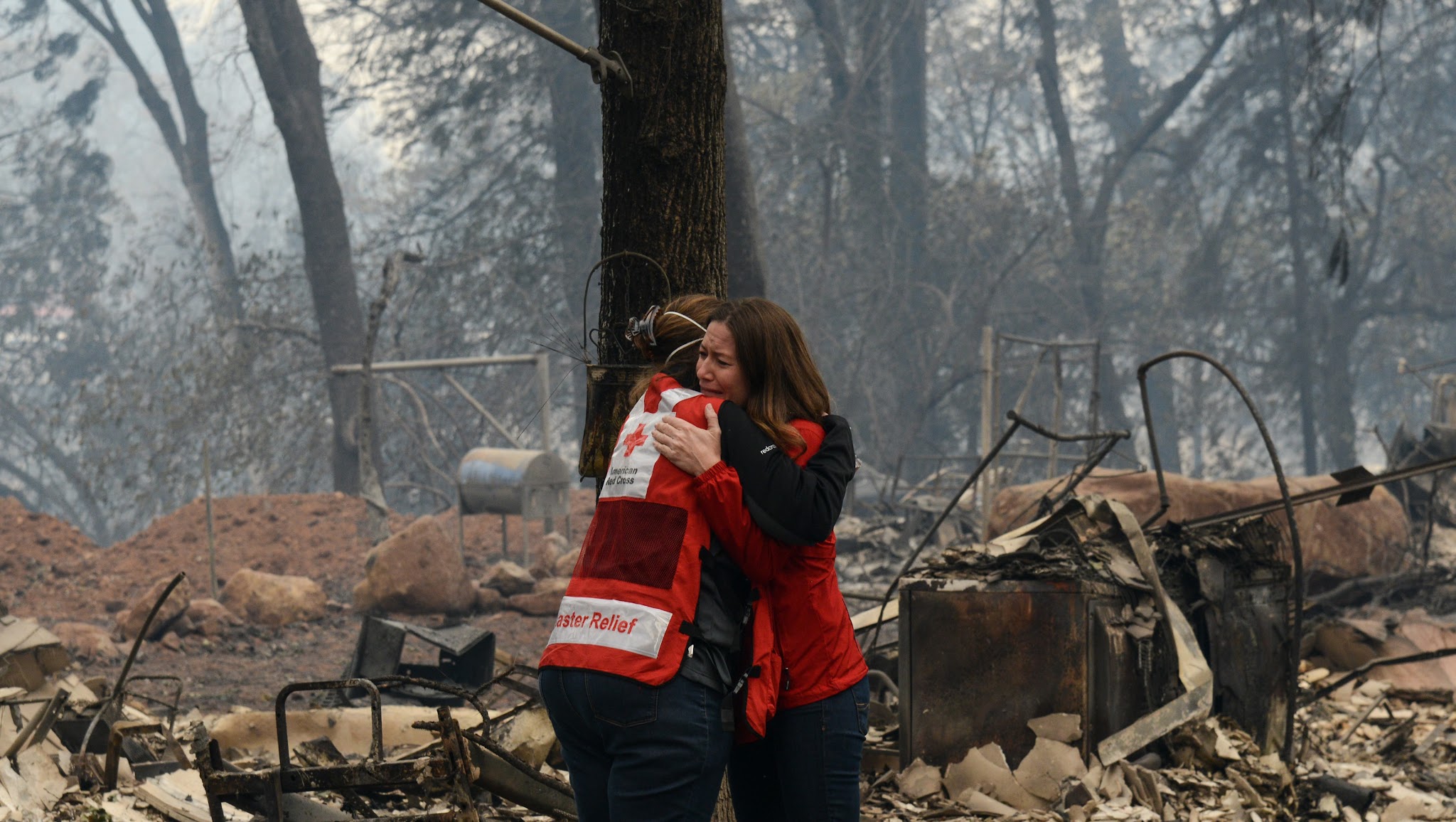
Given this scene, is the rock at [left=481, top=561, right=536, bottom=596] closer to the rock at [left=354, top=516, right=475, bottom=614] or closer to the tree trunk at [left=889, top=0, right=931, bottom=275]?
the rock at [left=354, top=516, right=475, bottom=614]

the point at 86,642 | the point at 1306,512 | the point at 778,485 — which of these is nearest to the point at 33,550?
the point at 86,642

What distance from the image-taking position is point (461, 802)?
3.50m

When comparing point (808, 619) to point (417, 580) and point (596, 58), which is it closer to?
point (596, 58)

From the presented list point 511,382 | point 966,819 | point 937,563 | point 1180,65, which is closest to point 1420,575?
point 937,563

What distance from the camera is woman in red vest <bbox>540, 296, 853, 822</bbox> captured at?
243 centimetres

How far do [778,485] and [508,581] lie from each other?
1060cm

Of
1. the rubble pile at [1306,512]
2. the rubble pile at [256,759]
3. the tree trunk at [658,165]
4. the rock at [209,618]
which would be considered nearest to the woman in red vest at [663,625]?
the rubble pile at [256,759]

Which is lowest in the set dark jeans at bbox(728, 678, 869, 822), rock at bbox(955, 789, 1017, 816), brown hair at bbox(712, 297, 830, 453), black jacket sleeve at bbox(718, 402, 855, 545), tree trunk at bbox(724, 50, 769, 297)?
rock at bbox(955, 789, 1017, 816)

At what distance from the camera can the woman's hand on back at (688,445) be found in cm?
252

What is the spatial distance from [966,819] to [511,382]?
23.4 metres

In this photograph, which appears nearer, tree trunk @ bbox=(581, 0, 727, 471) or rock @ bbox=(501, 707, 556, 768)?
tree trunk @ bbox=(581, 0, 727, 471)

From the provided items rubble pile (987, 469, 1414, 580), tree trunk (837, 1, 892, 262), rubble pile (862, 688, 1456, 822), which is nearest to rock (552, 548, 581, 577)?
rubble pile (987, 469, 1414, 580)

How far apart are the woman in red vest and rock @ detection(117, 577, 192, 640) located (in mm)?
8998

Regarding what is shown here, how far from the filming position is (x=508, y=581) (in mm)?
12773
